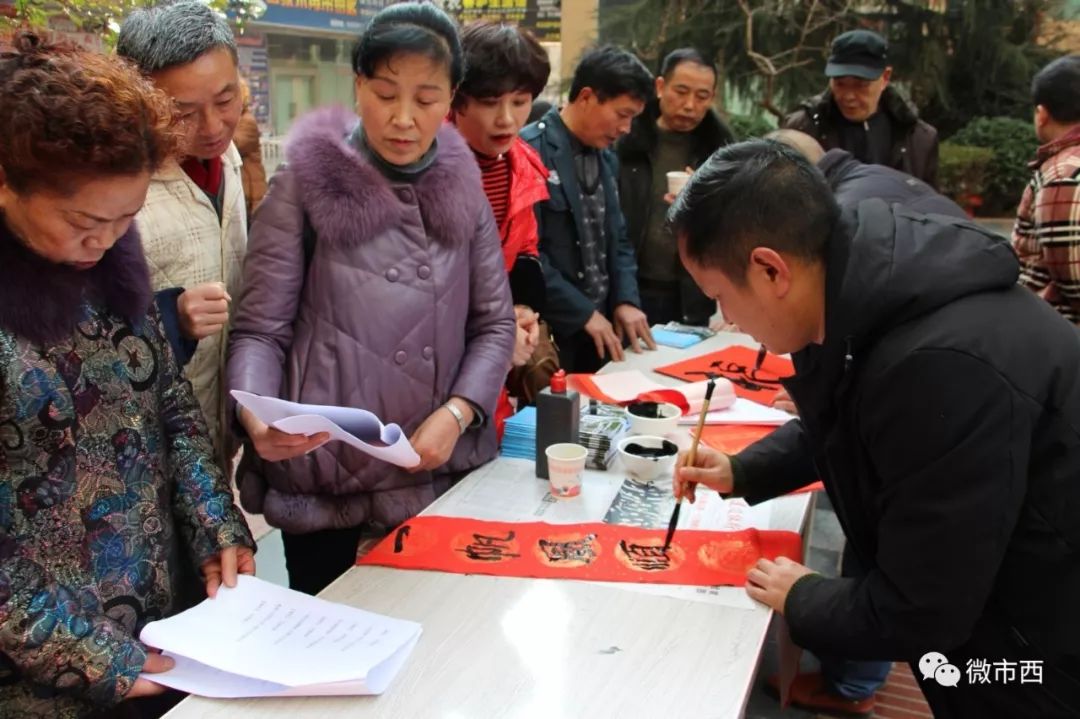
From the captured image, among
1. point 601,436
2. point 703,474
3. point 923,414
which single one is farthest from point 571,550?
point 923,414

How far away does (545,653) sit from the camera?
1.27 m

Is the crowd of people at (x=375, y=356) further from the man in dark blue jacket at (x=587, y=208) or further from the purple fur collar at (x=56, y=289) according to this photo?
the man in dark blue jacket at (x=587, y=208)

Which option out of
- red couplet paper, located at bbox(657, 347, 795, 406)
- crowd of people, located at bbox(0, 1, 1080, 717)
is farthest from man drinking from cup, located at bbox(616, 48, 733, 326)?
crowd of people, located at bbox(0, 1, 1080, 717)

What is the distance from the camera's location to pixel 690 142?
349 centimetres

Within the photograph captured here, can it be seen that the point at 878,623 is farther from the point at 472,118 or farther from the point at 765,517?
the point at 472,118

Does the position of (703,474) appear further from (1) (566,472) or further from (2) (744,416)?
(2) (744,416)

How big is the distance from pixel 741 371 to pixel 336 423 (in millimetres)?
1503

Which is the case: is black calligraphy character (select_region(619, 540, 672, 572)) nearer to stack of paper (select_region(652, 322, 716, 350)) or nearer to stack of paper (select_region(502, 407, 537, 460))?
stack of paper (select_region(502, 407, 537, 460))

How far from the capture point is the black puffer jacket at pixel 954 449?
1111mm

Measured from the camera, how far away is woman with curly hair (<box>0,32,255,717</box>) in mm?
1108

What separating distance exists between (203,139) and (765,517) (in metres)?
1.24

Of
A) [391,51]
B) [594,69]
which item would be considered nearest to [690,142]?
[594,69]

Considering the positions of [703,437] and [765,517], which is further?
[703,437]

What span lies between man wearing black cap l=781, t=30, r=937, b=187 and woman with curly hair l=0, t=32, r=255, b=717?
3223 mm
